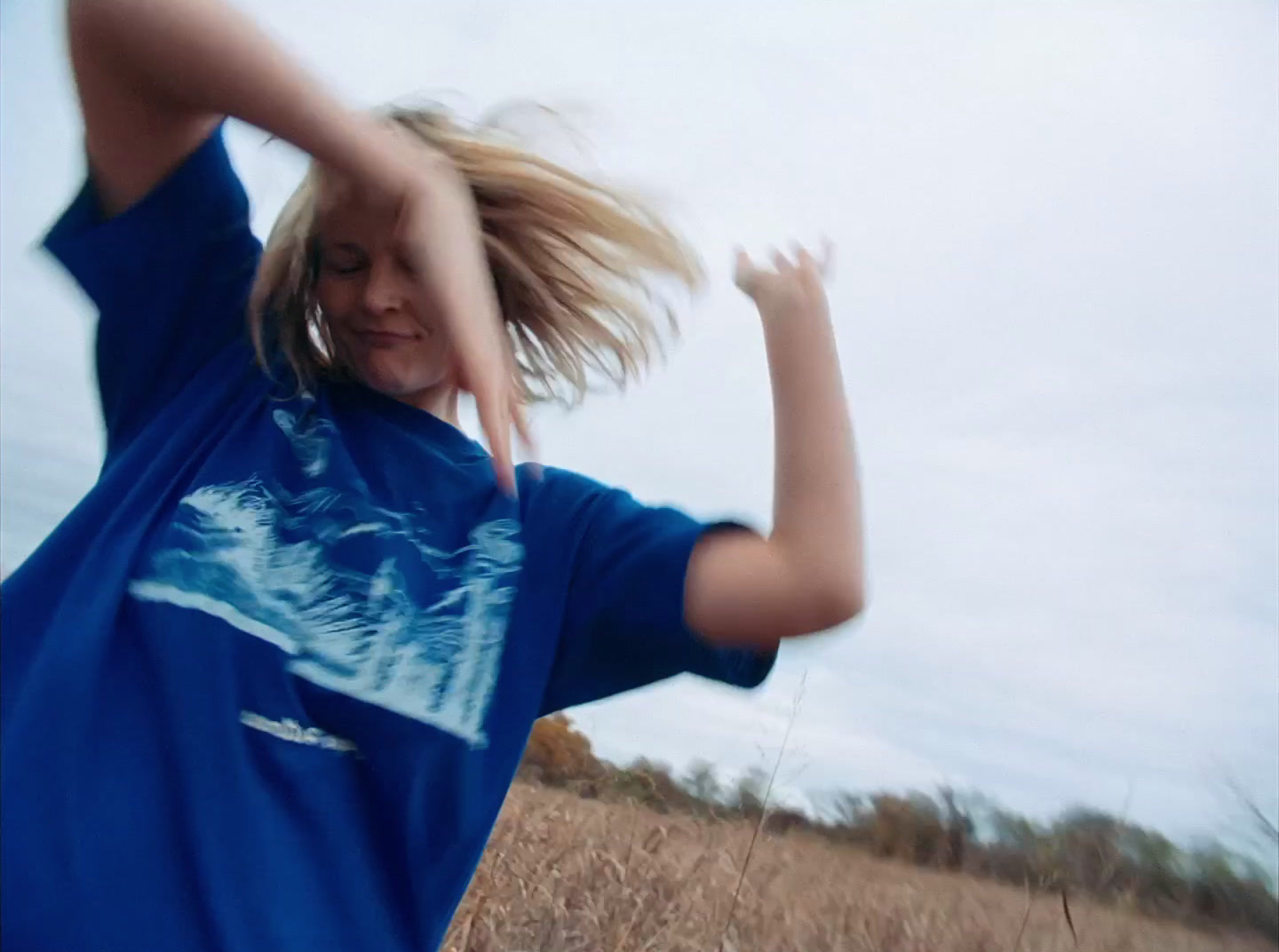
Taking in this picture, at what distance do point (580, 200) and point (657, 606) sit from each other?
1.83ft

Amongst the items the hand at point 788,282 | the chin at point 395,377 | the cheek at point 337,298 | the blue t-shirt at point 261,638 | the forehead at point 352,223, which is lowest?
the blue t-shirt at point 261,638

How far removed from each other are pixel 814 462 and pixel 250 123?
0.54 m

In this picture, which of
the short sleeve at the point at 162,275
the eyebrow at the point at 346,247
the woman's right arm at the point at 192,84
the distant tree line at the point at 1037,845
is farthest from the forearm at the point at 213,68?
the distant tree line at the point at 1037,845

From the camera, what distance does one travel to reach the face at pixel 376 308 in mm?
1127

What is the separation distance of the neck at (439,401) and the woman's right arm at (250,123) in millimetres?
303

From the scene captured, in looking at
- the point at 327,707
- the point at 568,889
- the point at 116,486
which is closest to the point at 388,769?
the point at 327,707

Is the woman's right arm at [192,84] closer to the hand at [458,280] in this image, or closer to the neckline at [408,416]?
the hand at [458,280]

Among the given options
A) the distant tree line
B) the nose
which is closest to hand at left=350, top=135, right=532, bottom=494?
the nose

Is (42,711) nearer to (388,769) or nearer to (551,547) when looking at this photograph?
(388,769)

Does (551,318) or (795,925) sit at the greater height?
(551,318)

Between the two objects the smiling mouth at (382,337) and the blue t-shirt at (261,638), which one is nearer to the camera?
the blue t-shirt at (261,638)

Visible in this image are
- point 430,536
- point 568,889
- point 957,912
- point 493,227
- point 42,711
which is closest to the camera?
point 42,711

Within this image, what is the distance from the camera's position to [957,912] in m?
2.38

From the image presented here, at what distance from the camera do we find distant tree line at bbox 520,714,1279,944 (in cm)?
203
